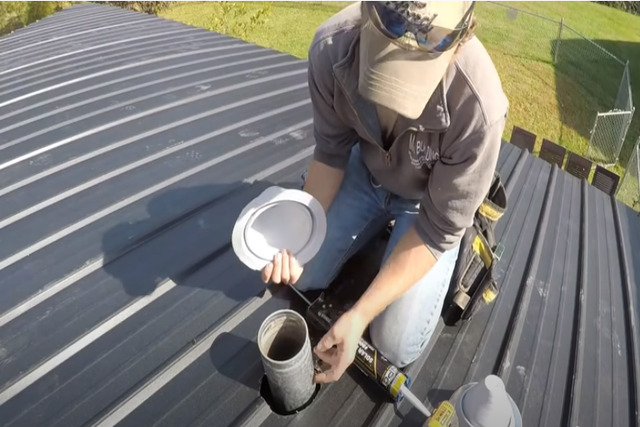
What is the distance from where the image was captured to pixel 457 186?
177cm

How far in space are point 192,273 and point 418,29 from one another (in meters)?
1.70

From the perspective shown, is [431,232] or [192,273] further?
[192,273]

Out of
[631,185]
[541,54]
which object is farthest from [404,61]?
[541,54]

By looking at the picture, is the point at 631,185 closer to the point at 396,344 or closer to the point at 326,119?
the point at 396,344

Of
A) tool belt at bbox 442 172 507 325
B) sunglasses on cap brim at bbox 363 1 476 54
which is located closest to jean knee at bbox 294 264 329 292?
tool belt at bbox 442 172 507 325

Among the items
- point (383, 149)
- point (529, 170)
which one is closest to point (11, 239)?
point (383, 149)

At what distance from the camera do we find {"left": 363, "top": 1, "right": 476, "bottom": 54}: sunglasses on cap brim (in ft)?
4.29

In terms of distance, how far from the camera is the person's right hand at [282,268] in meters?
1.91

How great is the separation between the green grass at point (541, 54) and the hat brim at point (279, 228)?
10868 mm

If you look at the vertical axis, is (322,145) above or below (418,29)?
below

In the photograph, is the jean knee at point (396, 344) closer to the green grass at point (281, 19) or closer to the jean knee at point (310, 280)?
the jean knee at point (310, 280)

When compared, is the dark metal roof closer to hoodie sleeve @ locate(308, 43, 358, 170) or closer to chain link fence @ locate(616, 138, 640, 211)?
hoodie sleeve @ locate(308, 43, 358, 170)

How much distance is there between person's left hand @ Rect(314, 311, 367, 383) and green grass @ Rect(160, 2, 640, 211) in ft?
36.0

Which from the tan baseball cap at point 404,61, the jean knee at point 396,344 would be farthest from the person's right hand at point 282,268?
the tan baseball cap at point 404,61
